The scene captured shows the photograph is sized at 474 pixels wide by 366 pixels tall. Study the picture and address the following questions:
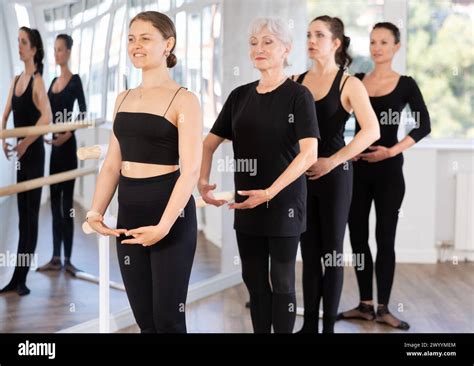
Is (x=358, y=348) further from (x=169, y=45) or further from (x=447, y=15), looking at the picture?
(x=447, y=15)

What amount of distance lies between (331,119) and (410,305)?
4.89 ft

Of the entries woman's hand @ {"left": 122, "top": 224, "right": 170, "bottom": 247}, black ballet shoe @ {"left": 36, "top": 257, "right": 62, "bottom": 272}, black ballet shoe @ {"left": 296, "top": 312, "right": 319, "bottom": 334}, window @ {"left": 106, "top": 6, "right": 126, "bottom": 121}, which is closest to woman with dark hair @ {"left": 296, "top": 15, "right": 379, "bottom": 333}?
black ballet shoe @ {"left": 296, "top": 312, "right": 319, "bottom": 334}

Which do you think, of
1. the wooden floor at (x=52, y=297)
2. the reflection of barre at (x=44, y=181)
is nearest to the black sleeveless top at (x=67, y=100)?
the reflection of barre at (x=44, y=181)

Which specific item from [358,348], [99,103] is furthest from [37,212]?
[358,348]

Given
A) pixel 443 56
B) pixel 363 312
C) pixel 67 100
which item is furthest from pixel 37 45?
pixel 443 56

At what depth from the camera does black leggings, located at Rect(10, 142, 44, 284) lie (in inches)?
152

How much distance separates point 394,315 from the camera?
4594mm

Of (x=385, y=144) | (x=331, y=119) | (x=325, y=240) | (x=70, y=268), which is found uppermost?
(x=331, y=119)

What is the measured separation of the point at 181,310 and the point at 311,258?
0.98 metres

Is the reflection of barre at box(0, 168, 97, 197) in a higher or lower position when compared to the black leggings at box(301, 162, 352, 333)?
higher

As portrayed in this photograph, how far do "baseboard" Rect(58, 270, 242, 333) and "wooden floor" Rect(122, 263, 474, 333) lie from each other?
0.04 m

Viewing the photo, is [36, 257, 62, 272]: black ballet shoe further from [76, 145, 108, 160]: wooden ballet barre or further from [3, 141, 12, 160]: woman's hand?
[76, 145, 108, 160]: wooden ballet barre

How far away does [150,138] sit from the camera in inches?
117

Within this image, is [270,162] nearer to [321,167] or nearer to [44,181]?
[321,167]
